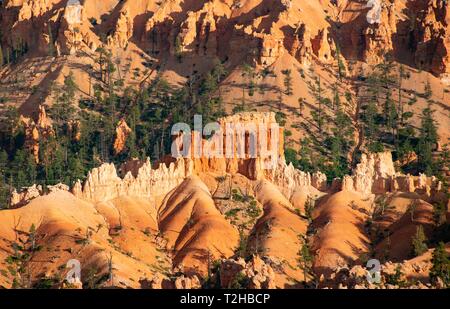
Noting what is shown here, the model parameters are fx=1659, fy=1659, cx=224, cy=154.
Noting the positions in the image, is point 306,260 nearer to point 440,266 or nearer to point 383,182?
point 440,266

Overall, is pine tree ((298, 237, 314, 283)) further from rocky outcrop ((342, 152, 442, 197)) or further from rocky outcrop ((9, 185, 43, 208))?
rocky outcrop ((9, 185, 43, 208))

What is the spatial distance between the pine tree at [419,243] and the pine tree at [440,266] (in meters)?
3.40

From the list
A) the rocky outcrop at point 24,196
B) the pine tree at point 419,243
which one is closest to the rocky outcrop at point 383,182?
the pine tree at point 419,243

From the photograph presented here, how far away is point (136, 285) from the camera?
148500mm

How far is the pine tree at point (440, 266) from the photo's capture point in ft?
470

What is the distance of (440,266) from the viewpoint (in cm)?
14638

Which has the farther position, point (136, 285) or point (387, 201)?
point (387, 201)

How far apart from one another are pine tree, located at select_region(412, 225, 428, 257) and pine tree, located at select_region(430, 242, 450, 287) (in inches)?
134

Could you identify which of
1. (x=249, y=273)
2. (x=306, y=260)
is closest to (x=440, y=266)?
(x=249, y=273)

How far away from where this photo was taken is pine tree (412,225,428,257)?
515 ft

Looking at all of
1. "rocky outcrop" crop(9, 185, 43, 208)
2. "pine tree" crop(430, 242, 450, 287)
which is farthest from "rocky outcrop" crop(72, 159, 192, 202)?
"pine tree" crop(430, 242, 450, 287)

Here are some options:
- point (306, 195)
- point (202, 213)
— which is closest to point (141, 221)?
point (202, 213)
